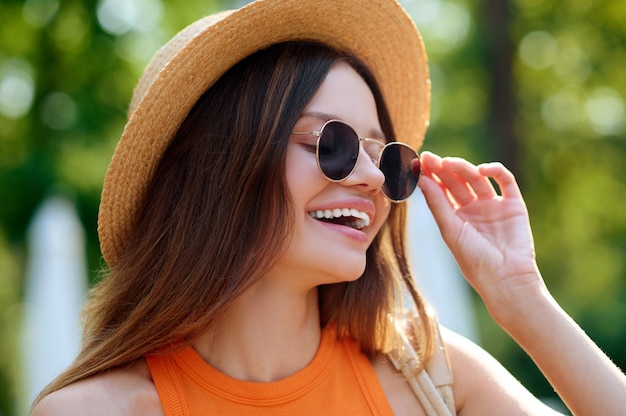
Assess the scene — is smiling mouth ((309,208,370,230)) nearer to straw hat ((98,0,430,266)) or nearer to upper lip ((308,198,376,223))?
upper lip ((308,198,376,223))

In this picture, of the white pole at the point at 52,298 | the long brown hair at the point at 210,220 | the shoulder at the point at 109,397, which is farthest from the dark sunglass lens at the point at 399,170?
the white pole at the point at 52,298

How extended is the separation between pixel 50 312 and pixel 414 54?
430 cm

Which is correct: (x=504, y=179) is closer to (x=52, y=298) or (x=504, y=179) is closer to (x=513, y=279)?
(x=513, y=279)

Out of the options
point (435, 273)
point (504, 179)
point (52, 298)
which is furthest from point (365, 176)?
point (52, 298)

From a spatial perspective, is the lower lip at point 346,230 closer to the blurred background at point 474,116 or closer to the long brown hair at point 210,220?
the long brown hair at point 210,220

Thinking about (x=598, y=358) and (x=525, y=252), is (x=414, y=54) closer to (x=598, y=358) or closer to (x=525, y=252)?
(x=525, y=252)

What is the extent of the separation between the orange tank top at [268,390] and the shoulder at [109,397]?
37 mm

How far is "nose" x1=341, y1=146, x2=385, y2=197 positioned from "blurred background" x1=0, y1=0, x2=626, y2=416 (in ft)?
22.8

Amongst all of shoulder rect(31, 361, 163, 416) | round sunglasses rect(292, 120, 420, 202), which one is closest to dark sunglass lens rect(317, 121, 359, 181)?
round sunglasses rect(292, 120, 420, 202)

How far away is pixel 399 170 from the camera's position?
8.52 ft

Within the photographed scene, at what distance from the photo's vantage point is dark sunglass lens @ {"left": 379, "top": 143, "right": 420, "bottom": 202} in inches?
100

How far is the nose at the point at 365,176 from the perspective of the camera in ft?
7.81

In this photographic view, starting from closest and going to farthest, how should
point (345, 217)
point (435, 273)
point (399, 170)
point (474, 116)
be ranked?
point (345, 217) < point (399, 170) < point (435, 273) < point (474, 116)

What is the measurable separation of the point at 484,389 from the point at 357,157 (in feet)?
2.93
